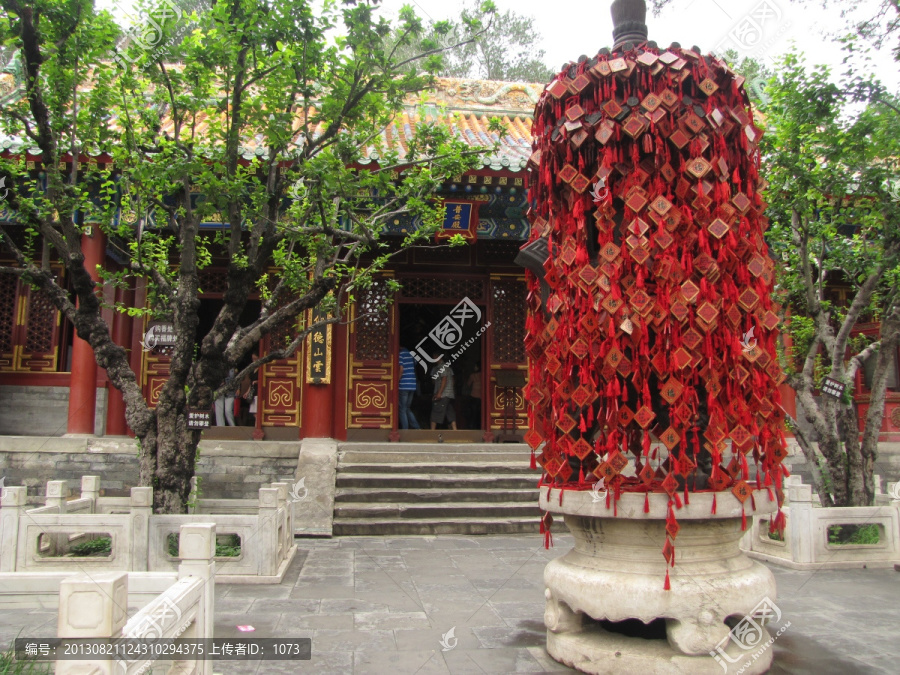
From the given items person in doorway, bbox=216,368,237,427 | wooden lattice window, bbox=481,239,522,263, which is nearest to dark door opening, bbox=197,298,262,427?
person in doorway, bbox=216,368,237,427

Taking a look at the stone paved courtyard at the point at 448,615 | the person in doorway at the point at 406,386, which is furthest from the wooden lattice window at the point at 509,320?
the stone paved courtyard at the point at 448,615

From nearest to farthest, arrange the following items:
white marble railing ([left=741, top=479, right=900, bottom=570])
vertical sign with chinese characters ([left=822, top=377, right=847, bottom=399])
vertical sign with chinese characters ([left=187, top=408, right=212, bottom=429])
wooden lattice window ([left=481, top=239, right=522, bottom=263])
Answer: vertical sign with chinese characters ([left=187, top=408, right=212, bottom=429]), white marble railing ([left=741, top=479, right=900, bottom=570]), vertical sign with chinese characters ([left=822, top=377, right=847, bottom=399]), wooden lattice window ([left=481, top=239, right=522, bottom=263])

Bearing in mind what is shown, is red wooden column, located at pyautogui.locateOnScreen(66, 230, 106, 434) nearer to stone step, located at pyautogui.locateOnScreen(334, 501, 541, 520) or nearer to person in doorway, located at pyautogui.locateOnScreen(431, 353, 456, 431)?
stone step, located at pyautogui.locateOnScreen(334, 501, 541, 520)

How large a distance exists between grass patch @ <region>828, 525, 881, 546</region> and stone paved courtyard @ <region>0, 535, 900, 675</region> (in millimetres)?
622

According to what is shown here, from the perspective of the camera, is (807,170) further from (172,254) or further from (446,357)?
(172,254)

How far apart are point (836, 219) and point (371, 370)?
636 centimetres

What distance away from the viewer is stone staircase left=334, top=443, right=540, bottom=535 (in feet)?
24.8

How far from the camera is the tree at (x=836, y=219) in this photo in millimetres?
5742

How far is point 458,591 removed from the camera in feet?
16.5

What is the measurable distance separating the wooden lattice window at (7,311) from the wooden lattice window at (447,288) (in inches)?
224

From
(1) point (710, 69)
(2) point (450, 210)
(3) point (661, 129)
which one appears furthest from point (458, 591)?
(2) point (450, 210)

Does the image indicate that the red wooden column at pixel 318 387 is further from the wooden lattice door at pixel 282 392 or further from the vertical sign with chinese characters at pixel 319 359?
the wooden lattice door at pixel 282 392

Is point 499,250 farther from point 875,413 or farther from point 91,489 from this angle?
point 91,489

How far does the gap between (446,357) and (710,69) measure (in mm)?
9111
